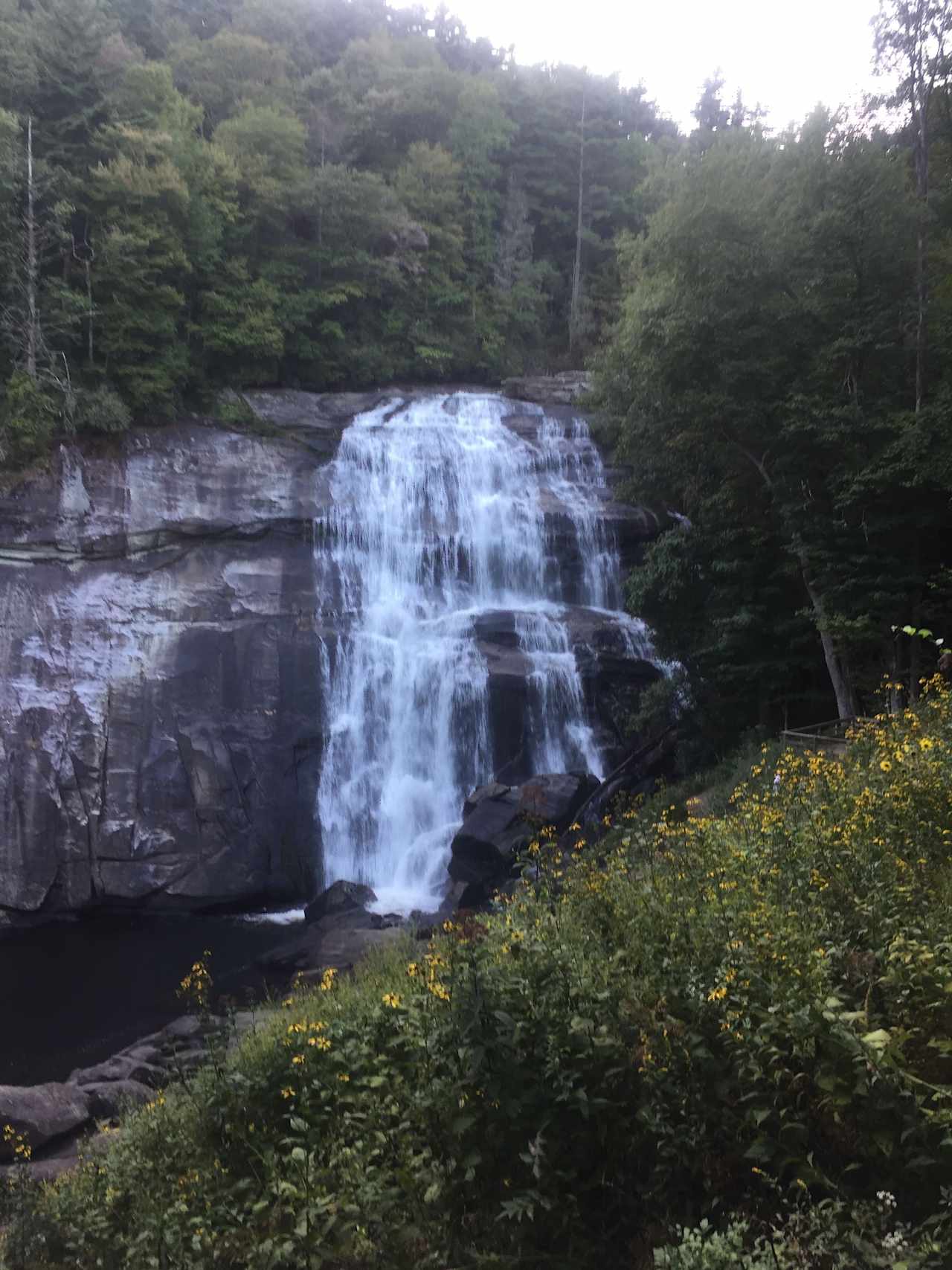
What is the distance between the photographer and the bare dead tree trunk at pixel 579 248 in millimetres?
34562

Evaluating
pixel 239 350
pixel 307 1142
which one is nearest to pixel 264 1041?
pixel 307 1142

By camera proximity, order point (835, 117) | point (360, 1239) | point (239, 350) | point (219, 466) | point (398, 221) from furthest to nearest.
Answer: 1. point (398, 221)
2. point (239, 350)
3. point (219, 466)
4. point (835, 117)
5. point (360, 1239)

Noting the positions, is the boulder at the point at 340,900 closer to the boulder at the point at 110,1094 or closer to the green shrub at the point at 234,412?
the boulder at the point at 110,1094

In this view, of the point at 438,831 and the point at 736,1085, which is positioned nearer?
the point at 736,1085

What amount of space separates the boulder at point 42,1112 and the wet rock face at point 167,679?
9.51 metres

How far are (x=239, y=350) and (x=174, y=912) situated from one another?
→ 1450 centimetres

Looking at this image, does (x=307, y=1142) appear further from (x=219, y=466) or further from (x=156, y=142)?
(x=156, y=142)

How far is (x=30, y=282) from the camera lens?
2108 centimetres

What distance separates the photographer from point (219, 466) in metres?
22.2

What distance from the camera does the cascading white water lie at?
20.0m

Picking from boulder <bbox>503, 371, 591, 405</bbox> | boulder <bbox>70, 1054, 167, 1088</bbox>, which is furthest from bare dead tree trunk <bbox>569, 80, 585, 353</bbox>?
boulder <bbox>70, 1054, 167, 1088</bbox>

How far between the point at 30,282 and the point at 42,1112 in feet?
60.1

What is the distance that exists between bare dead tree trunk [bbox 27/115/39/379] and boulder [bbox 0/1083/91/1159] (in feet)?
53.1

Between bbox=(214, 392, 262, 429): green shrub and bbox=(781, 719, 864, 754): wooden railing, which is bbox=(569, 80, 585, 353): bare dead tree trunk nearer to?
bbox=(214, 392, 262, 429): green shrub
